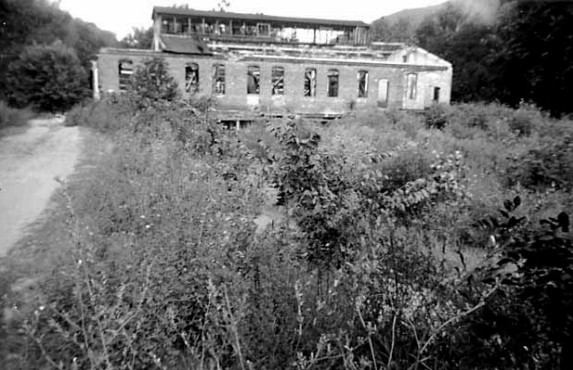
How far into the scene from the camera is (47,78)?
2089 centimetres

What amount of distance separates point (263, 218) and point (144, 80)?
473 inches

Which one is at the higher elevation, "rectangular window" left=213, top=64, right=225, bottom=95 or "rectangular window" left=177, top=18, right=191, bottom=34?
"rectangular window" left=177, top=18, right=191, bottom=34

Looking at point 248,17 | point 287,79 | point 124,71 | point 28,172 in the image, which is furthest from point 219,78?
point 28,172

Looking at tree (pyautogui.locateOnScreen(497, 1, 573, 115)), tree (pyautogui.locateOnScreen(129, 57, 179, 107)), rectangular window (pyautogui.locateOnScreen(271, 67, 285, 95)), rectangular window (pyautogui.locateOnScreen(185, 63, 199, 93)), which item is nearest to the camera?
tree (pyautogui.locateOnScreen(497, 1, 573, 115))

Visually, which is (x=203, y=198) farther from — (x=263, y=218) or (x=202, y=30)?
(x=202, y=30)

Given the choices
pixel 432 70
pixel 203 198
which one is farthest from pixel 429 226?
pixel 432 70

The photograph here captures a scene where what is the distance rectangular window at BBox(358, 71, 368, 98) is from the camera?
80.8 feet

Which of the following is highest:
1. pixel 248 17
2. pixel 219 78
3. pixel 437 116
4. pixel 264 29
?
pixel 248 17

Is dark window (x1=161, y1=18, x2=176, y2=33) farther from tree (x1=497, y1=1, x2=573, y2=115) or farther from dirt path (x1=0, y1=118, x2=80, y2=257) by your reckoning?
tree (x1=497, y1=1, x2=573, y2=115)

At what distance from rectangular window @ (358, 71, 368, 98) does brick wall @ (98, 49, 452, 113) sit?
229 millimetres

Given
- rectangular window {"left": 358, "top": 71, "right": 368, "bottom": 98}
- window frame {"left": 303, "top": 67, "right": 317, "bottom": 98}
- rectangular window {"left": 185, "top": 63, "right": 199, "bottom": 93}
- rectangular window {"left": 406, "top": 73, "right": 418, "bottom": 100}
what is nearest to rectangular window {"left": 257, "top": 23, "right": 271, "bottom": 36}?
window frame {"left": 303, "top": 67, "right": 317, "bottom": 98}

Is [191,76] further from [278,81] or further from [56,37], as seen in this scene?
[56,37]

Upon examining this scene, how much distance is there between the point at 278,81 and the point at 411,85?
9561 mm

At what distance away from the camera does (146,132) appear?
994 centimetres
